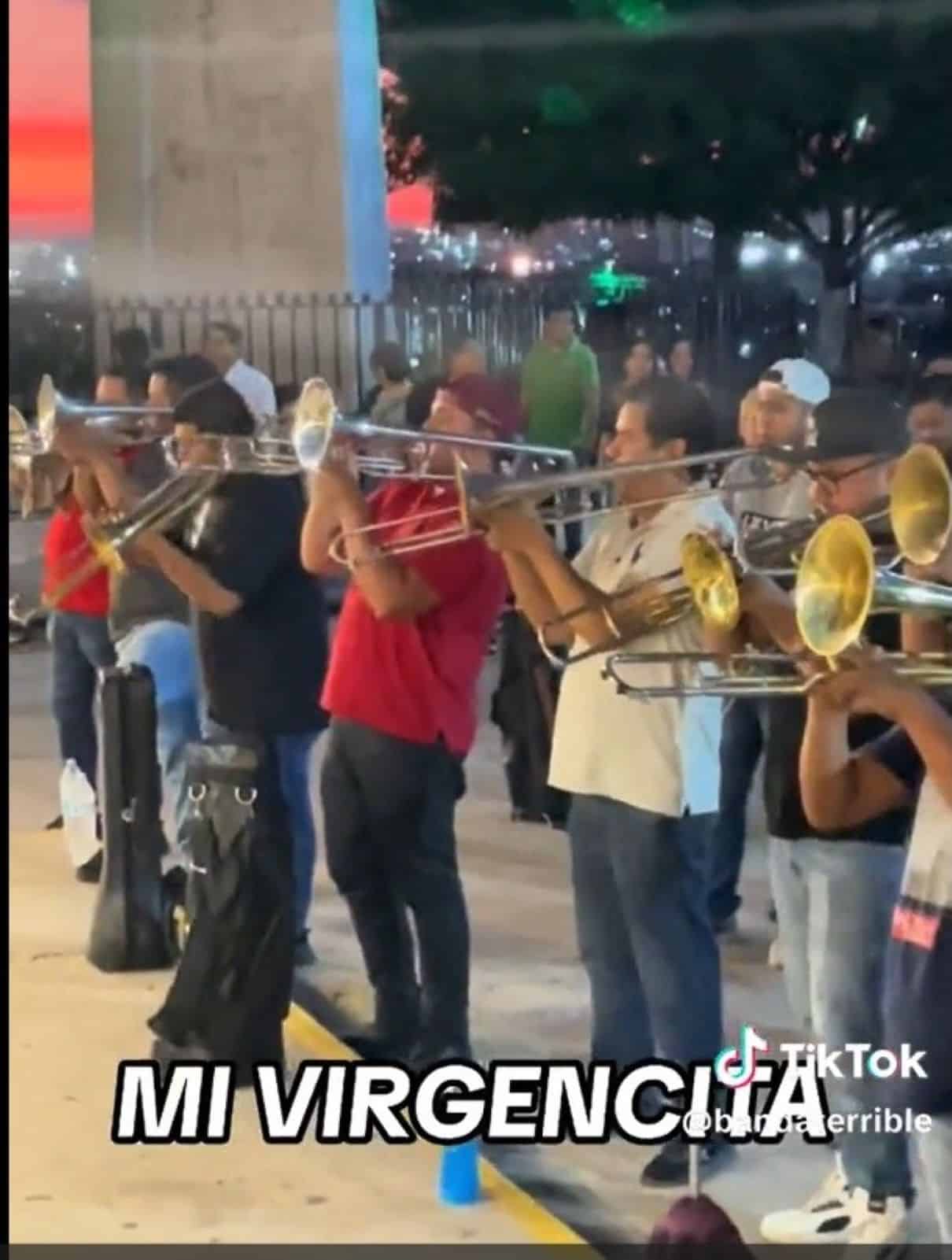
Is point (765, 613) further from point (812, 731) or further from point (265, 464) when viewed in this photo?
point (265, 464)

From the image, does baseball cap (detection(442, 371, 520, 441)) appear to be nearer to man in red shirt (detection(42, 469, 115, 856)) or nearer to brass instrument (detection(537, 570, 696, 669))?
brass instrument (detection(537, 570, 696, 669))

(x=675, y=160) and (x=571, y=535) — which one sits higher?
(x=675, y=160)

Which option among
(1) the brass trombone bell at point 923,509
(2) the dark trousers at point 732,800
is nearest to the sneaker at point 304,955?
(2) the dark trousers at point 732,800

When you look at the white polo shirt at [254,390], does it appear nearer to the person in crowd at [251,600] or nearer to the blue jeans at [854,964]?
the person in crowd at [251,600]

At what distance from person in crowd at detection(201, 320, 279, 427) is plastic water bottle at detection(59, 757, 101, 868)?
3.38 feet

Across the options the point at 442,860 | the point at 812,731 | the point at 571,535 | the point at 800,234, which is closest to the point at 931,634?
the point at 812,731

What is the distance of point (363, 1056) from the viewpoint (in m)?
3.88

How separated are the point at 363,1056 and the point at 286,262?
18.8ft

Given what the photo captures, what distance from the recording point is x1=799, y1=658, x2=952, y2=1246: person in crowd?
2.42m

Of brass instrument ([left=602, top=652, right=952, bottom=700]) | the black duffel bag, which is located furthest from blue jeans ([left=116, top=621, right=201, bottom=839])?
brass instrument ([left=602, top=652, right=952, bottom=700])

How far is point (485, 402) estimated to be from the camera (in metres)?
3.90

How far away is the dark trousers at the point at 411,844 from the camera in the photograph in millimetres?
3734

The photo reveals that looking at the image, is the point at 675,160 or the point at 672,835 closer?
the point at 672,835

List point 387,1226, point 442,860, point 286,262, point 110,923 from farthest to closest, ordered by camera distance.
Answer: point 286,262
point 110,923
point 442,860
point 387,1226
